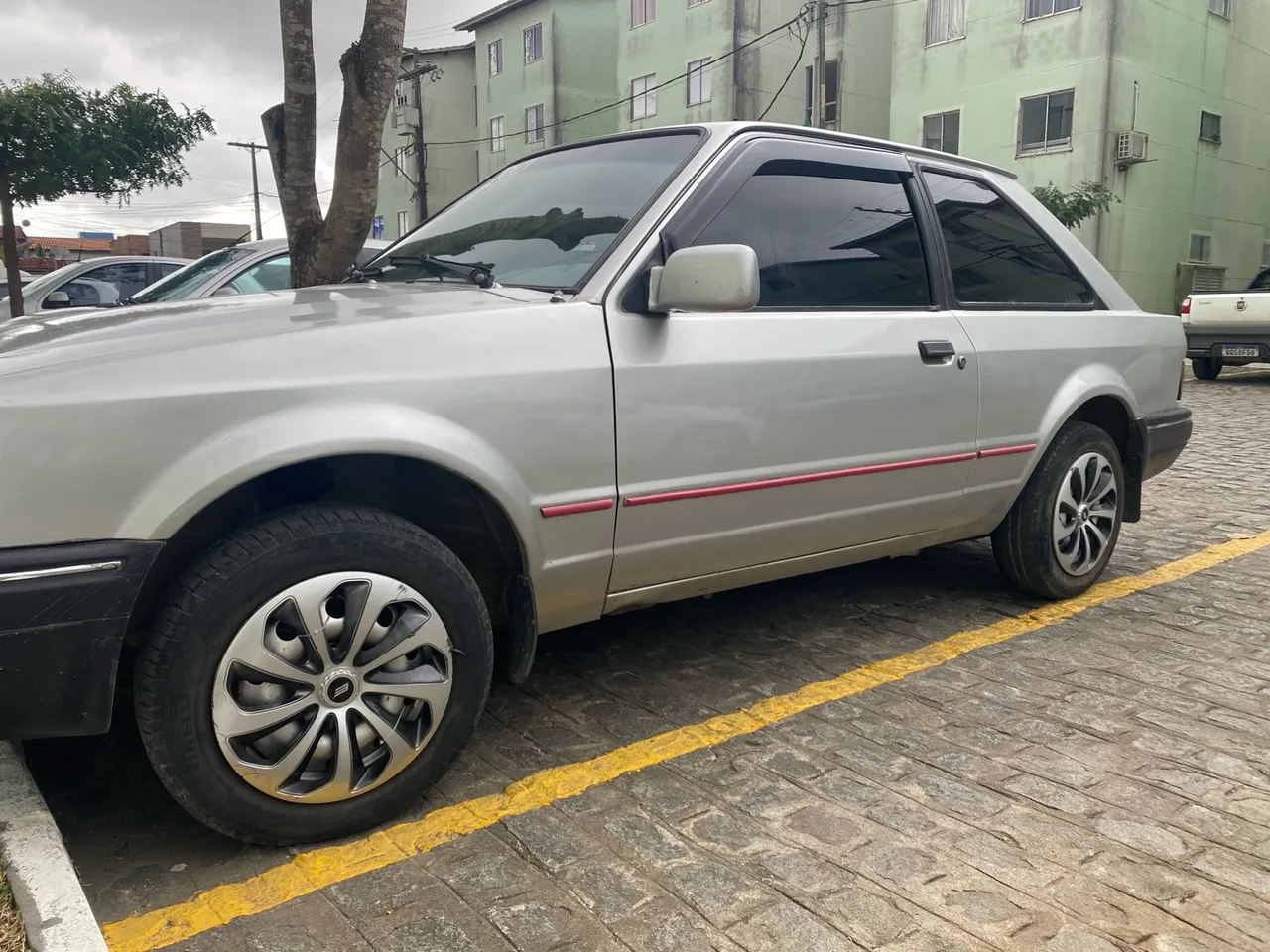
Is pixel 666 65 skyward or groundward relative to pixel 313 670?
skyward

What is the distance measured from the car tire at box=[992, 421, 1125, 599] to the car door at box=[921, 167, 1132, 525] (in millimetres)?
143

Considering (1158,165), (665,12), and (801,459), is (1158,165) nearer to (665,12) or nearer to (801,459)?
(665,12)

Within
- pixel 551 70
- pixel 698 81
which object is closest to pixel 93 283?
pixel 698 81

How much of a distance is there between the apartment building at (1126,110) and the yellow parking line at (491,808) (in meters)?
18.5

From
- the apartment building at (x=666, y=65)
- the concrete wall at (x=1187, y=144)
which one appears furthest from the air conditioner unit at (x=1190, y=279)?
the apartment building at (x=666, y=65)

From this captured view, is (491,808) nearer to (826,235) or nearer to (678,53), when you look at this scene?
(826,235)

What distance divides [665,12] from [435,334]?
29.0 meters

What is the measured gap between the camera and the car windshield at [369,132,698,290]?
9.56 ft

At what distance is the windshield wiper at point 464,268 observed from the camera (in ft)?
9.53

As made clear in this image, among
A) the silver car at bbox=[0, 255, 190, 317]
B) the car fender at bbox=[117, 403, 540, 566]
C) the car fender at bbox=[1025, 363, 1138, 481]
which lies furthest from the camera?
the silver car at bbox=[0, 255, 190, 317]

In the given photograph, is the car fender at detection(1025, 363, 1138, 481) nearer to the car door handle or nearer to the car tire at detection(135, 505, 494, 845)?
the car door handle

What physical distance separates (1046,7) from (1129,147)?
3252 millimetres


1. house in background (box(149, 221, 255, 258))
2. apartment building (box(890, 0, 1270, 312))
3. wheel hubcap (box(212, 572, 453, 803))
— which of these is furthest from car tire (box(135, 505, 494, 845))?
house in background (box(149, 221, 255, 258))

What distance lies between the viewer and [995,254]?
152 inches
